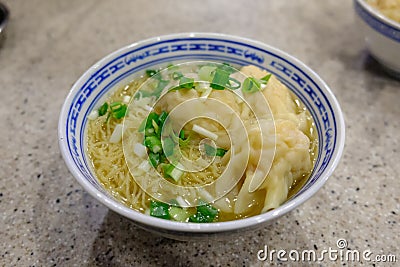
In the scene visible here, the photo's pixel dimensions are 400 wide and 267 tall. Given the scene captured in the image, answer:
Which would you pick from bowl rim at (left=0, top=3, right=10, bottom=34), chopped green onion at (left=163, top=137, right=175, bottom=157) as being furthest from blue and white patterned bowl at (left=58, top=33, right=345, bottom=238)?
bowl rim at (left=0, top=3, right=10, bottom=34)

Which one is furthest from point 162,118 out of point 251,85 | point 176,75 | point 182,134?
point 251,85

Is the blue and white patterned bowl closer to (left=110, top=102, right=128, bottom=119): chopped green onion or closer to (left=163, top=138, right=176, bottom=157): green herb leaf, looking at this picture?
(left=110, top=102, right=128, bottom=119): chopped green onion

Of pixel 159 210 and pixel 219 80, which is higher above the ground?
pixel 219 80

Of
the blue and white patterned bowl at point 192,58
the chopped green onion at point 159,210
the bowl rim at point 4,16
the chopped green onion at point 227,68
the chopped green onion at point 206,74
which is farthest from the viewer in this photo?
the bowl rim at point 4,16

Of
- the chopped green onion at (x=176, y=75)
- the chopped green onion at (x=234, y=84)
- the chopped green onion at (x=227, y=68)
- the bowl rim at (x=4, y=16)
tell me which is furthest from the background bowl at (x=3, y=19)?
the chopped green onion at (x=234, y=84)

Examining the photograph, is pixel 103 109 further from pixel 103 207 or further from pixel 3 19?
pixel 3 19

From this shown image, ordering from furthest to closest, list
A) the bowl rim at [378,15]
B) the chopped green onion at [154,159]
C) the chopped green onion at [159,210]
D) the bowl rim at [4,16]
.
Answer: the bowl rim at [4,16]
the bowl rim at [378,15]
the chopped green onion at [154,159]
the chopped green onion at [159,210]

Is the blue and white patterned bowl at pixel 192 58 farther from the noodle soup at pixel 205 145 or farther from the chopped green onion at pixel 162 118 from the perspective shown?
the chopped green onion at pixel 162 118
